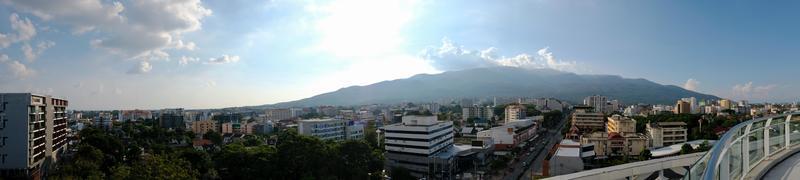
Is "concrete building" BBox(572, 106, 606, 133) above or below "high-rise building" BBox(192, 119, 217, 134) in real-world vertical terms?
above

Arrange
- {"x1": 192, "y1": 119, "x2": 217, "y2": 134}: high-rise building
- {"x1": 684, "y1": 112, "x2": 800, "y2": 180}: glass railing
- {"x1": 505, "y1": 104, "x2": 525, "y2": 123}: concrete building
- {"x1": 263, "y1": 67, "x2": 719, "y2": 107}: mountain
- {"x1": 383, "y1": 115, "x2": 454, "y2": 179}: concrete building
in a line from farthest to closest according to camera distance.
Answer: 1. {"x1": 263, "y1": 67, "x2": 719, "y2": 107}: mountain
2. {"x1": 505, "y1": 104, "x2": 525, "y2": 123}: concrete building
3. {"x1": 192, "y1": 119, "x2": 217, "y2": 134}: high-rise building
4. {"x1": 383, "y1": 115, "x2": 454, "y2": 179}: concrete building
5. {"x1": 684, "y1": 112, "x2": 800, "y2": 180}: glass railing

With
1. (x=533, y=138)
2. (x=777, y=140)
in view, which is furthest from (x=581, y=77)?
(x=777, y=140)

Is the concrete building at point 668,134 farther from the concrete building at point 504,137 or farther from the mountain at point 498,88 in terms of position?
the mountain at point 498,88

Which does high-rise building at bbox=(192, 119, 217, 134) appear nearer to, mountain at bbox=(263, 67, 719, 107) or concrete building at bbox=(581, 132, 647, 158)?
concrete building at bbox=(581, 132, 647, 158)

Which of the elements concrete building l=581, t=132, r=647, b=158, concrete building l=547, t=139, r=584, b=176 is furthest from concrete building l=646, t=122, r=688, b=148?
concrete building l=547, t=139, r=584, b=176

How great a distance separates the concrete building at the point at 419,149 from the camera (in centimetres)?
1933

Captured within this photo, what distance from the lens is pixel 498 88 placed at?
156 meters

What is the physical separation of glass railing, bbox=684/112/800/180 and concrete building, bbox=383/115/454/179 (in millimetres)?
15534

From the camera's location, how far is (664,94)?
487 ft

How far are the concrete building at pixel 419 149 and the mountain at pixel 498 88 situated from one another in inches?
4786

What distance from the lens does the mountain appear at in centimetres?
14638

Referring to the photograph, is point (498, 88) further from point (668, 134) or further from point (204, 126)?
point (668, 134)

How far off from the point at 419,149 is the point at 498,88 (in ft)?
459

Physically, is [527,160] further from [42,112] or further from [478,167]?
[42,112]
